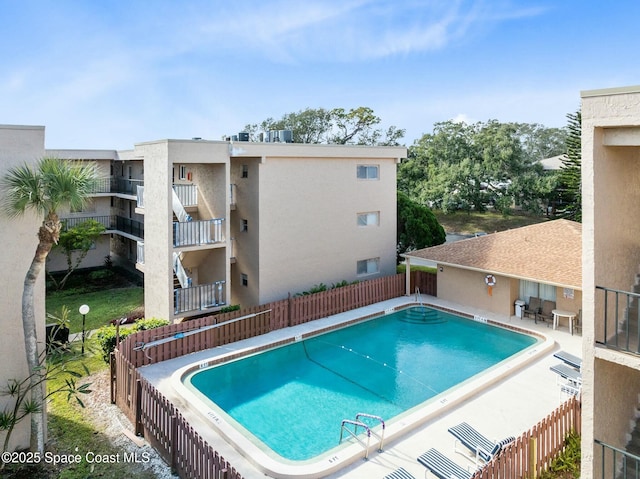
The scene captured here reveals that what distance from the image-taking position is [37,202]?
10133mm

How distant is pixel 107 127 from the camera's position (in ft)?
99.8

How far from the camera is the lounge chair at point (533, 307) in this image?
1981 centimetres

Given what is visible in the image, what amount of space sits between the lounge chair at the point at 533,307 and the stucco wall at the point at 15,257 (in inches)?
695

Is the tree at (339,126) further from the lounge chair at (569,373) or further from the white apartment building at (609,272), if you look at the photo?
the white apartment building at (609,272)

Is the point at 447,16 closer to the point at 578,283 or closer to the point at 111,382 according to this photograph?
the point at 578,283

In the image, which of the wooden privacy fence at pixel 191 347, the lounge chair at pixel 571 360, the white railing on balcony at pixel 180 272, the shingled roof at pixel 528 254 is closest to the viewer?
the wooden privacy fence at pixel 191 347

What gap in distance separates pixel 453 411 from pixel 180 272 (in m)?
11.7

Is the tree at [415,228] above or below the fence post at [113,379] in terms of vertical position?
above

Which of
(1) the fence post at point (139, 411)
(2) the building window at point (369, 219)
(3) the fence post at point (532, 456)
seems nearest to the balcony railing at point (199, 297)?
(1) the fence post at point (139, 411)

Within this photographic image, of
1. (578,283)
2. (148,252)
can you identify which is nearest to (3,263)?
(148,252)

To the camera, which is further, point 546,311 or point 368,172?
point 368,172

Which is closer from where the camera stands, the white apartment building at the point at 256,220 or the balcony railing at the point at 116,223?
the white apartment building at the point at 256,220

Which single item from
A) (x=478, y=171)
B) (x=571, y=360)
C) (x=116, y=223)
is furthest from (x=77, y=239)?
(x=478, y=171)

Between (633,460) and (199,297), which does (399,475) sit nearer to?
(633,460)
